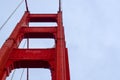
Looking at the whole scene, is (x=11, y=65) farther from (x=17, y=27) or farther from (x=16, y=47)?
(x=17, y=27)

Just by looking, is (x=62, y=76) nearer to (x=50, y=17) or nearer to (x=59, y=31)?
(x=59, y=31)

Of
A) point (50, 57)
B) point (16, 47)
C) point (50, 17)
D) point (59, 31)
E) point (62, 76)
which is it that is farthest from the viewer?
point (50, 17)

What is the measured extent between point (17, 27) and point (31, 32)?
1.65 ft

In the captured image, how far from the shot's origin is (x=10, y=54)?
9555mm

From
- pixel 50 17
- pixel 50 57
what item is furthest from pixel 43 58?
pixel 50 17

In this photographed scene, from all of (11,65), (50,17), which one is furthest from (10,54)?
(50,17)

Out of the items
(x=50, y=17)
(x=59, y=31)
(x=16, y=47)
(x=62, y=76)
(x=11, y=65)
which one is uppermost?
(x=50, y=17)

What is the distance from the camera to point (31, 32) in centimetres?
1156

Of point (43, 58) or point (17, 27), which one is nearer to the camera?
point (43, 58)

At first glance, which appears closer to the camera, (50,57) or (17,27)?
(50,57)

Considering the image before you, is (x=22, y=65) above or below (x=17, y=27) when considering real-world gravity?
below

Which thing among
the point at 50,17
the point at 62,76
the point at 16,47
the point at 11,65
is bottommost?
the point at 62,76

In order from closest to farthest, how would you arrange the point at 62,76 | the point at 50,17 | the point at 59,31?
the point at 62,76 → the point at 59,31 → the point at 50,17

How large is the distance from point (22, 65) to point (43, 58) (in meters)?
0.69
